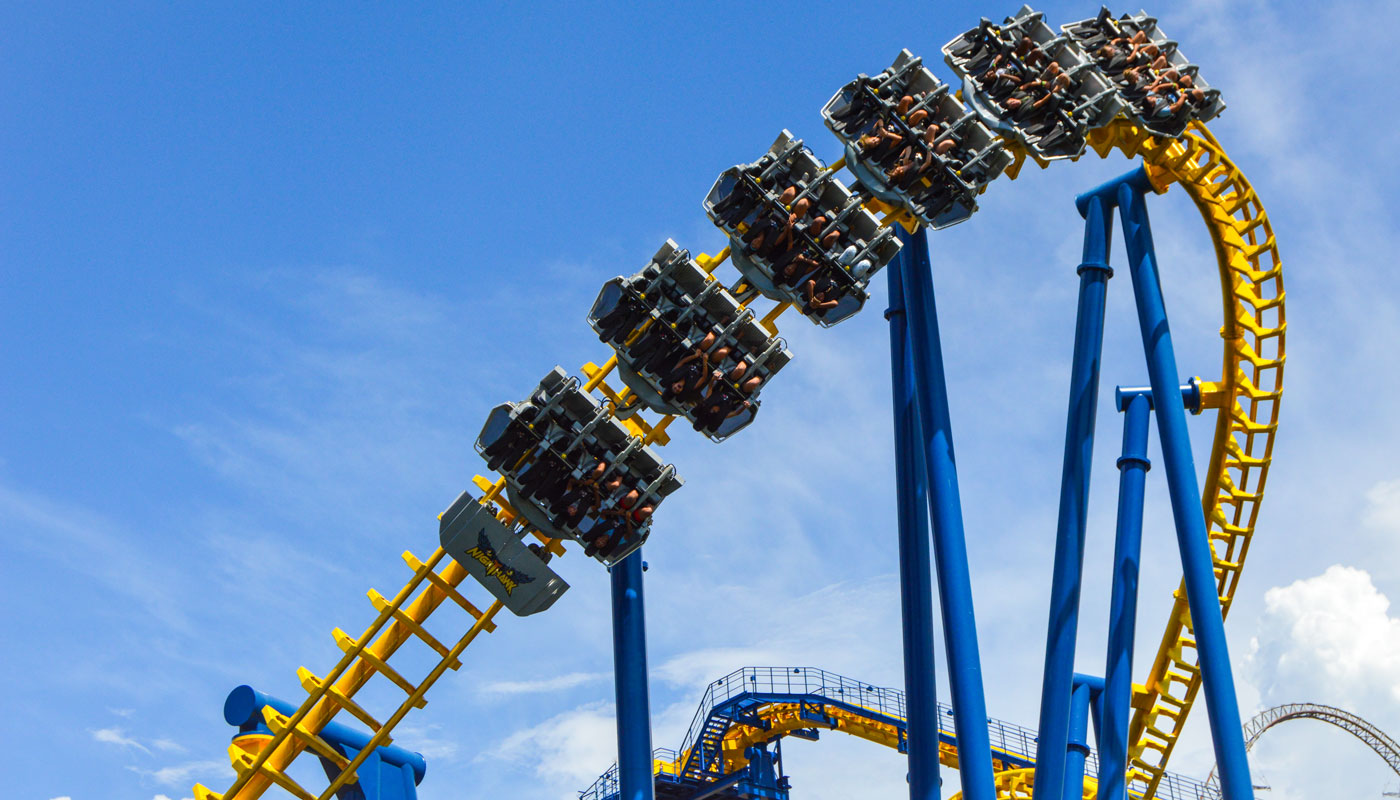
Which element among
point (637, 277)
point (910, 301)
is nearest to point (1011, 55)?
point (910, 301)

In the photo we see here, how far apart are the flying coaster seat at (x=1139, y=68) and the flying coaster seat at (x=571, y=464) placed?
189 inches

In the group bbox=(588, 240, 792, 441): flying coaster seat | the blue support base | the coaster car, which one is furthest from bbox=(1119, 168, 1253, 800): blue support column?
the blue support base

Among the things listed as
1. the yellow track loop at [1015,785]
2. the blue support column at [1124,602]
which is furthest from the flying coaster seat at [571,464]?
the yellow track loop at [1015,785]

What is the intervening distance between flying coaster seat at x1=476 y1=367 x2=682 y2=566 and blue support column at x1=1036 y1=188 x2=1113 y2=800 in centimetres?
328

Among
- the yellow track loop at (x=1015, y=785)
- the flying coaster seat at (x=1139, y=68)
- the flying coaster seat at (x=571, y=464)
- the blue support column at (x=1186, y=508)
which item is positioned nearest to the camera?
the flying coaster seat at (x=571, y=464)

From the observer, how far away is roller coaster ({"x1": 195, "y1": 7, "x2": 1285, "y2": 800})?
29.0 feet

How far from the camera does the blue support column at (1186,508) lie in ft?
32.5

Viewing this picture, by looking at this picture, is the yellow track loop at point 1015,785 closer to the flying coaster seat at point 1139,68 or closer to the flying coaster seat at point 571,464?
the flying coaster seat at point 1139,68

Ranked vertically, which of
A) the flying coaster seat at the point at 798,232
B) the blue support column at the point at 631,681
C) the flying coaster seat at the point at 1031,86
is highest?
the flying coaster seat at the point at 1031,86

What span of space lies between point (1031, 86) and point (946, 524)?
3.18 meters

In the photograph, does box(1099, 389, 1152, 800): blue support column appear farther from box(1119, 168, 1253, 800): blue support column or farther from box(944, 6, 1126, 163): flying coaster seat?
box(944, 6, 1126, 163): flying coaster seat

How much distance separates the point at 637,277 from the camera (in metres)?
8.82

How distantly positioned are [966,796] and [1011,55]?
5142 mm

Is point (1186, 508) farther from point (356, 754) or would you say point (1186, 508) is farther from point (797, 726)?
point (797, 726)
